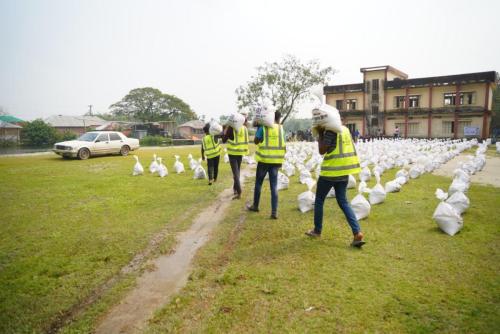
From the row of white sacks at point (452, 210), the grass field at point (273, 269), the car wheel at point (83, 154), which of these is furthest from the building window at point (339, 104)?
the row of white sacks at point (452, 210)

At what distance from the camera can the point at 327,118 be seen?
3.58 metres

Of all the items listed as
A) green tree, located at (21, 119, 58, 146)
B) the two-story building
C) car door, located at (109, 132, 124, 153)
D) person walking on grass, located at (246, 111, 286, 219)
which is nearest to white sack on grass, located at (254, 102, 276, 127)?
person walking on grass, located at (246, 111, 286, 219)

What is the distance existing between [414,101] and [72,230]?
37.2 meters

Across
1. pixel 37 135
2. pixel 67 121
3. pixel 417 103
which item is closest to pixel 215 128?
pixel 37 135

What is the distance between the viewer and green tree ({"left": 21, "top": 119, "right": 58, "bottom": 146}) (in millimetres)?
30375

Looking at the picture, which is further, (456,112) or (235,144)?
(456,112)

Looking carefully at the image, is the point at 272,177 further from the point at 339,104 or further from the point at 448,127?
the point at 339,104

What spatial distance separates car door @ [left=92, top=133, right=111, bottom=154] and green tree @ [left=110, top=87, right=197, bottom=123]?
38179 millimetres

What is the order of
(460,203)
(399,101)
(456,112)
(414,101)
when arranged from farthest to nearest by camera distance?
1. (399,101)
2. (414,101)
3. (456,112)
4. (460,203)

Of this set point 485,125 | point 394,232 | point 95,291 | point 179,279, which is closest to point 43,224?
point 95,291

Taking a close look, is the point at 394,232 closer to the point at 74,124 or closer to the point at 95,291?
the point at 95,291

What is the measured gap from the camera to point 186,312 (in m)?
2.62

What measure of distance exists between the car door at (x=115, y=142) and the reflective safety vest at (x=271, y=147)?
1425 centimetres

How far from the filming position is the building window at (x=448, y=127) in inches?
1271
